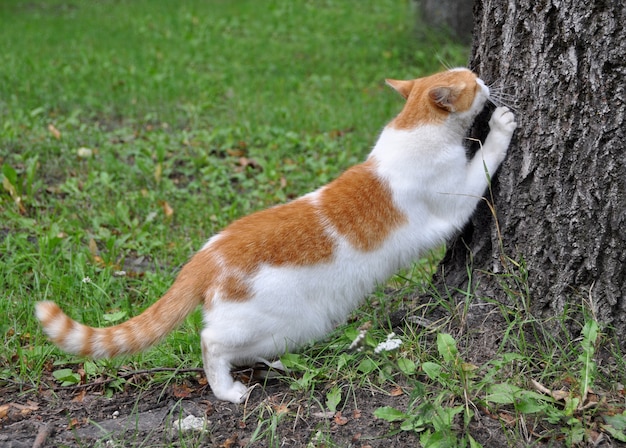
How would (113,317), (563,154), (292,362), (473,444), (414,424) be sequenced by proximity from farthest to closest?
(113,317)
(292,362)
(563,154)
(414,424)
(473,444)

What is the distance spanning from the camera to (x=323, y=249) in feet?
9.04

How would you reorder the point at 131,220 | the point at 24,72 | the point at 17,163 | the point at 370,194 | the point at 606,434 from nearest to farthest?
the point at 606,434 < the point at 370,194 < the point at 131,220 < the point at 17,163 < the point at 24,72

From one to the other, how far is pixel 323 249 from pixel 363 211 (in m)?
0.25

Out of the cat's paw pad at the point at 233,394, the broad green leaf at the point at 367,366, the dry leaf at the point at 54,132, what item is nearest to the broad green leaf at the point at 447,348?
the broad green leaf at the point at 367,366

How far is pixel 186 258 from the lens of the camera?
161 inches

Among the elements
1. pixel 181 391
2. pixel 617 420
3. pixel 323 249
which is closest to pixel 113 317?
pixel 181 391

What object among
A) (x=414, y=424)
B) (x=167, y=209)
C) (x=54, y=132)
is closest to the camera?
(x=414, y=424)

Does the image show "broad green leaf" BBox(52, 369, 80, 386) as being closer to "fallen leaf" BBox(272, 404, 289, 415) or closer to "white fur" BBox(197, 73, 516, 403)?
"white fur" BBox(197, 73, 516, 403)

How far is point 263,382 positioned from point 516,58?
5.43 feet

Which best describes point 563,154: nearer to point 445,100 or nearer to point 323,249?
point 445,100

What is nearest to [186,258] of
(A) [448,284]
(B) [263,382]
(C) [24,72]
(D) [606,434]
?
(B) [263,382]

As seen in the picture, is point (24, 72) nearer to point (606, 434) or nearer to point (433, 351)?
point (433, 351)

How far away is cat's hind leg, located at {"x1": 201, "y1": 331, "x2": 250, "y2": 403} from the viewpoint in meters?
2.71

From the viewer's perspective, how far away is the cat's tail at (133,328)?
271 centimetres
